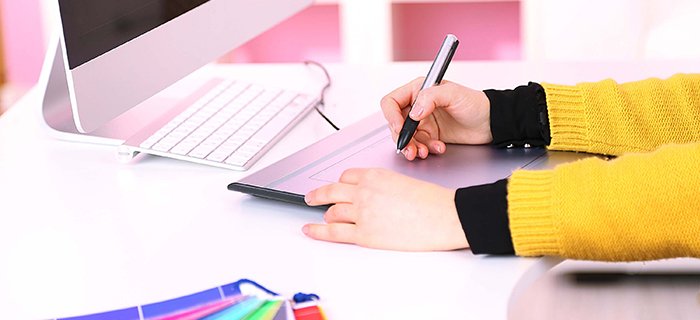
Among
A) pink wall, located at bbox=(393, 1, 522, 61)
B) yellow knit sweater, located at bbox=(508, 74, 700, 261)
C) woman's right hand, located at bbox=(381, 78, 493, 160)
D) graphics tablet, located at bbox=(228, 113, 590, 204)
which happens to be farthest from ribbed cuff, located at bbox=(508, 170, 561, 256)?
pink wall, located at bbox=(393, 1, 522, 61)

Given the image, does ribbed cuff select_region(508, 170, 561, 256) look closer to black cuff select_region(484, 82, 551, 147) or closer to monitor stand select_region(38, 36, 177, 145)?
black cuff select_region(484, 82, 551, 147)

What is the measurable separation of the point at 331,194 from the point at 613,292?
0.69 meters

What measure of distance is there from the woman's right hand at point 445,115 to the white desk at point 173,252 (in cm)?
12

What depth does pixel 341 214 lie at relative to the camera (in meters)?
0.98

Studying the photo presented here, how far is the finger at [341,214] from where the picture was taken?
3.19 ft

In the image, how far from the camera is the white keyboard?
1.20m

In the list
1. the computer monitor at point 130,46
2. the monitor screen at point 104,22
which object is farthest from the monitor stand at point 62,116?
the monitor screen at point 104,22

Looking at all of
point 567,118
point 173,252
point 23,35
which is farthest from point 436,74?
point 23,35

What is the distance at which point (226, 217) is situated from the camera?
1028 millimetres

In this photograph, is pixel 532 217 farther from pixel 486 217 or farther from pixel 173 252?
pixel 173 252

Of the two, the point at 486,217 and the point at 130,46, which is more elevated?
the point at 130,46

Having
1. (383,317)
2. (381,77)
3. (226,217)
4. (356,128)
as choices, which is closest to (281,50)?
(381,77)

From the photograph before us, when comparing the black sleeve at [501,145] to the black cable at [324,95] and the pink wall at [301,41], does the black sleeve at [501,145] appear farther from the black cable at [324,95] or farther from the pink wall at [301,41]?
the pink wall at [301,41]

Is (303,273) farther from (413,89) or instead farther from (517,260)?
(413,89)
